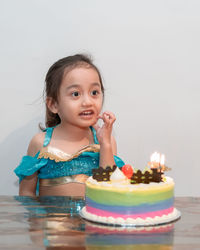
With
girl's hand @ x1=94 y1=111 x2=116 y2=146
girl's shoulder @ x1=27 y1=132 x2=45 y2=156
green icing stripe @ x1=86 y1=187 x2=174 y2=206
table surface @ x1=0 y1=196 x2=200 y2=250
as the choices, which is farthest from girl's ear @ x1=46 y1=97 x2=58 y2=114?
green icing stripe @ x1=86 y1=187 x2=174 y2=206

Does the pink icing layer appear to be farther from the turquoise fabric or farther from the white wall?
the white wall

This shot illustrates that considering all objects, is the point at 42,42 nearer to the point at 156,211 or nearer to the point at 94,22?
the point at 94,22

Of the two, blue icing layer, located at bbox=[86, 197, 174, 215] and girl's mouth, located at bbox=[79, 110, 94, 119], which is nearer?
blue icing layer, located at bbox=[86, 197, 174, 215]

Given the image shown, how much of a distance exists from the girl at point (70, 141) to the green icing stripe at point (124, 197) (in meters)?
0.59

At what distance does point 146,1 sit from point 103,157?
0.96 metres

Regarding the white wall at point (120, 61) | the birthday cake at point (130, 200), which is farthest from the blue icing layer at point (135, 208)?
the white wall at point (120, 61)

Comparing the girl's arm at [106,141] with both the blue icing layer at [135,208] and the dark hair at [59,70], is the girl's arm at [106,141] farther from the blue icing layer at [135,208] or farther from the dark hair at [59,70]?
the blue icing layer at [135,208]

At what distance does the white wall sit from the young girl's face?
→ 1.42ft

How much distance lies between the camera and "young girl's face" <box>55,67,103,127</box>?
1621mm

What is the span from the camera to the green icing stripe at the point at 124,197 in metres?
1.01

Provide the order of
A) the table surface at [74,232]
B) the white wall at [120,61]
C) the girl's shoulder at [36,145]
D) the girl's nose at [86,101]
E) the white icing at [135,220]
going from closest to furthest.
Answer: the table surface at [74,232]
the white icing at [135,220]
the girl's nose at [86,101]
the girl's shoulder at [36,145]
the white wall at [120,61]

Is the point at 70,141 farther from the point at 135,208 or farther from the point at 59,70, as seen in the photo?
the point at 135,208

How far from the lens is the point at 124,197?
1010 mm

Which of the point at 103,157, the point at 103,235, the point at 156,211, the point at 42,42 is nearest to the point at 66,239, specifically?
the point at 103,235
